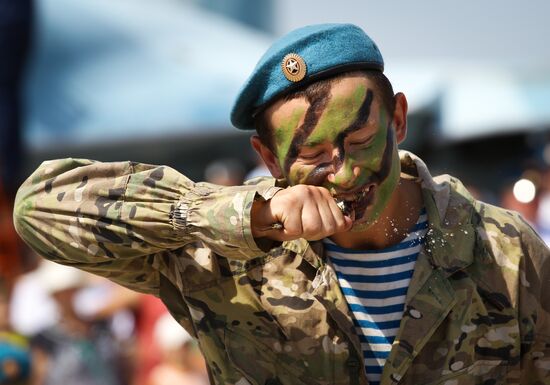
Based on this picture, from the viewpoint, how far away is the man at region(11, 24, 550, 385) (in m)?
2.73

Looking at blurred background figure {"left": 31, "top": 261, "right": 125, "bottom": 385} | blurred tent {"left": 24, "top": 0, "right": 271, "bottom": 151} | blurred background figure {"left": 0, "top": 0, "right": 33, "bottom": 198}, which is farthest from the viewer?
blurred tent {"left": 24, "top": 0, "right": 271, "bottom": 151}

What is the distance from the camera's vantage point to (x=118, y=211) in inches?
107

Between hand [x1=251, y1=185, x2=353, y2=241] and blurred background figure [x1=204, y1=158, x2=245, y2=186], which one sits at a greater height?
hand [x1=251, y1=185, x2=353, y2=241]

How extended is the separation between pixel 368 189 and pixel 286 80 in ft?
1.13

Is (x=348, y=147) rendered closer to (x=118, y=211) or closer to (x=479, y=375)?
(x=118, y=211)

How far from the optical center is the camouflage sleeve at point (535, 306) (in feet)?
9.53

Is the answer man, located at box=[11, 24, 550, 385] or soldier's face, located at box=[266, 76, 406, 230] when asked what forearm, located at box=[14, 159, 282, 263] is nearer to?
man, located at box=[11, 24, 550, 385]

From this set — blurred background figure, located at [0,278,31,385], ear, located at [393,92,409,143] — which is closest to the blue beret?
ear, located at [393,92,409,143]

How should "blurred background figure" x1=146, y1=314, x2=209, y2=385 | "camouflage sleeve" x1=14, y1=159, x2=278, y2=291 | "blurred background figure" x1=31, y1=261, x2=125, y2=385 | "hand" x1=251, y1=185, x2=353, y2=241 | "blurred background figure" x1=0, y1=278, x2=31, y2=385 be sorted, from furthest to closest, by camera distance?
1. "blurred background figure" x1=31, y1=261, x2=125, y2=385
2. "blurred background figure" x1=146, y1=314, x2=209, y2=385
3. "blurred background figure" x1=0, y1=278, x2=31, y2=385
4. "camouflage sleeve" x1=14, y1=159, x2=278, y2=291
5. "hand" x1=251, y1=185, x2=353, y2=241

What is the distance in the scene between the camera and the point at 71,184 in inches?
110

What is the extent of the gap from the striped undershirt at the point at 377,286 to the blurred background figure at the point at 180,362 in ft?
10.8

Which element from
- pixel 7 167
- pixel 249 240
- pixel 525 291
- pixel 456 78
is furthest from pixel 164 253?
pixel 456 78

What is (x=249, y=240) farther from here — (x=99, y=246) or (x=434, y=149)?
(x=434, y=149)

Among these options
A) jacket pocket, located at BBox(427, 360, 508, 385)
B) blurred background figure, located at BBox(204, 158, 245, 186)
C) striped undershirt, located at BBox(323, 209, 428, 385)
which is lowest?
blurred background figure, located at BBox(204, 158, 245, 186)
